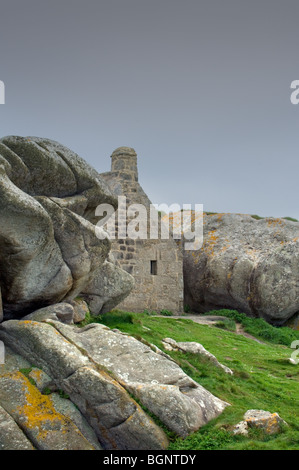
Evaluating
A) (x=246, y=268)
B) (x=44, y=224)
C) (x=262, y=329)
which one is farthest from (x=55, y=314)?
(x=246, y=268)

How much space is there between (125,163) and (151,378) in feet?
46.7

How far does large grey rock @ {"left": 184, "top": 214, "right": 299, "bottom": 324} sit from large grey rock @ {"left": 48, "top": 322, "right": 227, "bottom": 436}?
12.3 metres

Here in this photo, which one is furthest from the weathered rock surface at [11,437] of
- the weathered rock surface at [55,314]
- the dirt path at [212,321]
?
the dirt path at [212,321]

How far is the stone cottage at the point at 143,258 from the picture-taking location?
20.4 metres

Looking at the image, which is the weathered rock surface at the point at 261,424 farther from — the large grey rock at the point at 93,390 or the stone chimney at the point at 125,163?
the stone chimney at the point at 125,163

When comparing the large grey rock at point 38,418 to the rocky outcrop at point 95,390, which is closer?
the large grey rock at point 38,418

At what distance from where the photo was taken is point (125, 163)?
21375 millimetres

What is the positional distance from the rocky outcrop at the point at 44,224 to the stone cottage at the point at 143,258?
7.96 meters

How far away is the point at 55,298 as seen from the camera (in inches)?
421

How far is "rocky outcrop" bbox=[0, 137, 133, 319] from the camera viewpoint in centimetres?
928

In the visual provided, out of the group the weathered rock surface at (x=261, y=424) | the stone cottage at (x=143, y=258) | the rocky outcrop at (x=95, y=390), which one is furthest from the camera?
the stone cottage at (x=143, y=258)

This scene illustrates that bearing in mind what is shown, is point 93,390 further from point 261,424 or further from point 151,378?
point 261,424

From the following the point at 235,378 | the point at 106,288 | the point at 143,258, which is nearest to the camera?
the point at 235,378

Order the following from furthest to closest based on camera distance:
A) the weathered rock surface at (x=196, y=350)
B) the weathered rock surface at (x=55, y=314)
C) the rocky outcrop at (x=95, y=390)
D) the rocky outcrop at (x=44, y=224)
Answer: the weathered rock surface at (x=196, y=350), the weathered rock surface at (x=55, y=314), the rocky outcrop at (x=44, y=224), the rocky outcrop at (x=95, y=390)
